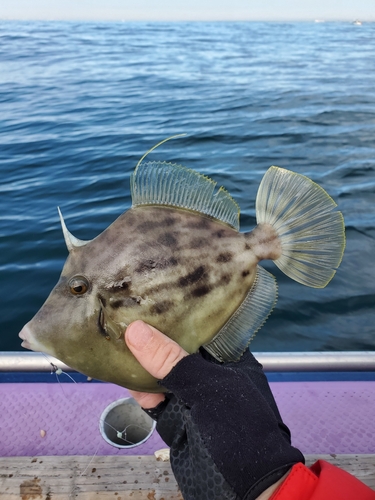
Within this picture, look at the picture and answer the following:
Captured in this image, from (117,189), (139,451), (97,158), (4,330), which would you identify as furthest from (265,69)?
(139,451)

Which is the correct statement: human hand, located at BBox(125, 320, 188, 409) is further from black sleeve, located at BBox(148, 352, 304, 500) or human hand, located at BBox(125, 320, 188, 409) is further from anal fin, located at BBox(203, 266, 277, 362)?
anal fin, located at BBox(203, 266, 277, 362)

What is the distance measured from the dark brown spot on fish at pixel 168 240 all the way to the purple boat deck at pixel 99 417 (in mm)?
1683

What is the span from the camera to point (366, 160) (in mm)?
9422

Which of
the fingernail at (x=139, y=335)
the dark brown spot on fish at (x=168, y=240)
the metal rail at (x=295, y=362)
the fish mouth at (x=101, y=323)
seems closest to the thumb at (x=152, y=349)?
the fingernail at (x=139, y=335)

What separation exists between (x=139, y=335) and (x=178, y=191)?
2.32 ft

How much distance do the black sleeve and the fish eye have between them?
531 mm

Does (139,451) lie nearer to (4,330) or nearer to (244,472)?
(244,472)

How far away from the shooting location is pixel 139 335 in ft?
5.59

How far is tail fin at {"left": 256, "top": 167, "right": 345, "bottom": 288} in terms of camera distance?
2045 mm

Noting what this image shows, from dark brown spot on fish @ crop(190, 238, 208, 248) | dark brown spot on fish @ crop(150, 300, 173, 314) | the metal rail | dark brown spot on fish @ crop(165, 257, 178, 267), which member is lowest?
the metal rail

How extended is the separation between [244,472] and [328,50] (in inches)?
1462

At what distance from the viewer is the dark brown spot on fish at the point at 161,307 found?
1.78 m

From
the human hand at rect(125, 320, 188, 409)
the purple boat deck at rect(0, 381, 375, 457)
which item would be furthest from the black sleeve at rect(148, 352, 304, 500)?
the purple boat deck at rect(0, 381, 375, 457)

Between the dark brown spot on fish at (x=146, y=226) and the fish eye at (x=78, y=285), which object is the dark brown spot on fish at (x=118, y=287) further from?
the dark brown spot on fish at (x=146, y=226)
